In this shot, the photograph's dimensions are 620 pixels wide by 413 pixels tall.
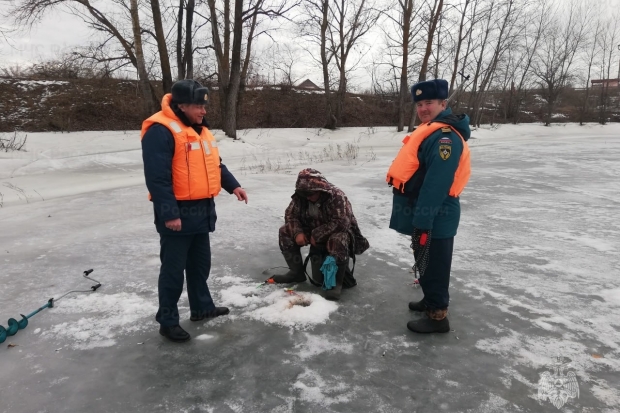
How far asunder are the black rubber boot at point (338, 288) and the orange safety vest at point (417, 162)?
101cm

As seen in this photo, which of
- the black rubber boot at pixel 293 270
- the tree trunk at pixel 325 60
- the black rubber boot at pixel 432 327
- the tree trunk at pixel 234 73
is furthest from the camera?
the tree trunk at pixel 325 60

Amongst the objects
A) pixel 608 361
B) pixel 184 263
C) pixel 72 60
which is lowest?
pixel 608 361

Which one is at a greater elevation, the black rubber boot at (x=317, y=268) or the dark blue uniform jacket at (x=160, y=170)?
the dark blue uniform jacket at (x=160, y=170)

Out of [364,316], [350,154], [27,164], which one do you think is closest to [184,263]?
[364,316]

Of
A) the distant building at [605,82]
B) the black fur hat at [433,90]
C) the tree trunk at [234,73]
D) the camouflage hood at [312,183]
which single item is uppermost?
the distant building at [605,82]

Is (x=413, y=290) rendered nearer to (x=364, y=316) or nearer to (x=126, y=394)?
(x=364, y=316)

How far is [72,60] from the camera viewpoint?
16688 mm

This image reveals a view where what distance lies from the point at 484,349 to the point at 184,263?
2.26 metres

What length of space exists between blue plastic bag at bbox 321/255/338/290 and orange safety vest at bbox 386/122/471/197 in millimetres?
988

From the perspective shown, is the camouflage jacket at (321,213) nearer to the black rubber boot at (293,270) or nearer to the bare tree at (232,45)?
the black rubber boot at (293,270)

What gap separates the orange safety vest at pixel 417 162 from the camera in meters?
2.78

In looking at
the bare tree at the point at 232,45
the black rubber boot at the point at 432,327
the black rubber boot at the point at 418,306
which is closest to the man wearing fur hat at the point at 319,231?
the black rubber boot at the point at 418,306

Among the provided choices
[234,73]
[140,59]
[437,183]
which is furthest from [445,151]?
[140,59]

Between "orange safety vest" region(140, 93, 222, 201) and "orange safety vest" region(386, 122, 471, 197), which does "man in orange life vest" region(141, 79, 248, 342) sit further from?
"orange safety vest" region(386, 122, 471, 197)
